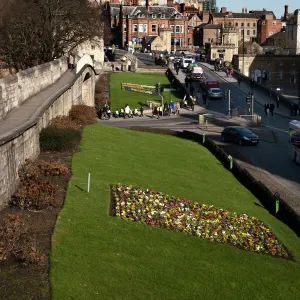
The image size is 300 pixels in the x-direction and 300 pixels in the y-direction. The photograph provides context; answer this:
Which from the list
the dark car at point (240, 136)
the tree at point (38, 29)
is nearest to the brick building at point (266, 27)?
the tree at point (38, 29)

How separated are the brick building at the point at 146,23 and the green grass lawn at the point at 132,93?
3988 centimetres

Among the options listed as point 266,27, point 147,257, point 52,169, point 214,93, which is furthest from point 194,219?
point 266,27

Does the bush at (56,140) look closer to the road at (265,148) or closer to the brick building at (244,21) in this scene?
the road at (265,148)

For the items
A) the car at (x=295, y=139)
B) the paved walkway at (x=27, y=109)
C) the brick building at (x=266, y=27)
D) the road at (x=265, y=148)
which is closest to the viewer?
the paved walkway at (x=27, y=109)

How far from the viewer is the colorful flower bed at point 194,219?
1798cm

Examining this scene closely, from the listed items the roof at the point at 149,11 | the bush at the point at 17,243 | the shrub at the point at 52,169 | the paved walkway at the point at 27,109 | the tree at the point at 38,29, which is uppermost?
the roof at the point at 149,11

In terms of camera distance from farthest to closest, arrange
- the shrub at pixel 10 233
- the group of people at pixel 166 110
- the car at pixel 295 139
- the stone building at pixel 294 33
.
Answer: the stone building at pixel 294 33 → the group of people at pixel 166 110 → the car at pixel 295 139 → the shrub at pixel 10 233

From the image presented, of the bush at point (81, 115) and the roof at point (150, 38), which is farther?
the roof at point (150, 38)

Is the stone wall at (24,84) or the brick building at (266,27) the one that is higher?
the brick building at (266,27)

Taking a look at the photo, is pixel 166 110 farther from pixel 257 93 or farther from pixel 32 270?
pixel 32 270

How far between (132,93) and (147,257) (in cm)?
5047

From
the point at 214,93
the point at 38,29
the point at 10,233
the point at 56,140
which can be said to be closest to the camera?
the point at 10,233

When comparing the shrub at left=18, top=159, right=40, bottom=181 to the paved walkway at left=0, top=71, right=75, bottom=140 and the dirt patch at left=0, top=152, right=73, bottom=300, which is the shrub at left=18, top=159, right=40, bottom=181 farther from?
the dirt patch at left=0, top=152, right=73, bottom=300

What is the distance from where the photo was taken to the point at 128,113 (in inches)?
2069
